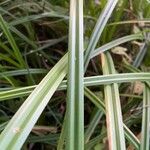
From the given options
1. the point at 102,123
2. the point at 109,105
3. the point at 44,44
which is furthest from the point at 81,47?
the point at 44,44

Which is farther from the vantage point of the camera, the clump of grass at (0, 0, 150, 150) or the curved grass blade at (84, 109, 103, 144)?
the curved grass blade at (84, 109, 103, 144)

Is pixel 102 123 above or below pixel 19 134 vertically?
above

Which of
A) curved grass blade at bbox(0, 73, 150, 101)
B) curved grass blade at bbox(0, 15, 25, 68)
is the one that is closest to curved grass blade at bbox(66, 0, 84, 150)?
curved grass blade at bbox(0, 73, 150, 101)

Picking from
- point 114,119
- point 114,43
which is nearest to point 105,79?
point 114,119

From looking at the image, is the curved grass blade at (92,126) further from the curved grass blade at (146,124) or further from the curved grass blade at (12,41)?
the curved grass blade at (12,41)

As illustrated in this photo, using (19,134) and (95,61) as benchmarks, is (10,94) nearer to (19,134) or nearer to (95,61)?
(19,134)

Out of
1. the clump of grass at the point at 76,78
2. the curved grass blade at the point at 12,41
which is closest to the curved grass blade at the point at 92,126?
the clump of grass at the point at 76,78

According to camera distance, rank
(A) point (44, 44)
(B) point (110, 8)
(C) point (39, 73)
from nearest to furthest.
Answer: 1. (B) point (110, 8)
2. (C) point (39, 73)
3. (A) point (44, 44)

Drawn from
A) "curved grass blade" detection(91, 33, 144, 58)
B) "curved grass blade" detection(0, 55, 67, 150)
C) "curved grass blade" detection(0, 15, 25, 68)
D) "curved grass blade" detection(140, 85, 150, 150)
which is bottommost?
"curved grass blade" detection(0, 55, 67, 150)

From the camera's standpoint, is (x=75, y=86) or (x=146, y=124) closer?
(x=75, y=86)

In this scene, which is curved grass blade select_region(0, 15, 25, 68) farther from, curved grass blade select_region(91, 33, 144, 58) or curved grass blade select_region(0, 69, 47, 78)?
curved grass blade select_region(91, 33, 144, 58)

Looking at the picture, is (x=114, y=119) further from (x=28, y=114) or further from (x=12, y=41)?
(x=12, y=41)
